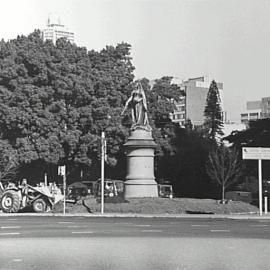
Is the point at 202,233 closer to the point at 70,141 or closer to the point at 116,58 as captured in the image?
the point at 70,141

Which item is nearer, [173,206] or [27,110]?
[173,206]

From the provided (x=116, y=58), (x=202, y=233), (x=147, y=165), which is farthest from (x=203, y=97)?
(x=202, y=233)

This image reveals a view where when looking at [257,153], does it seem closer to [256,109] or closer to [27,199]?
[27,199]

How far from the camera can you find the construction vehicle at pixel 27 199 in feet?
127

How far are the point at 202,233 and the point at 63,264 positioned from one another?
8.67 m

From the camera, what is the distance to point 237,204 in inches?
1505

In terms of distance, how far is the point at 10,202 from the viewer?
128ft

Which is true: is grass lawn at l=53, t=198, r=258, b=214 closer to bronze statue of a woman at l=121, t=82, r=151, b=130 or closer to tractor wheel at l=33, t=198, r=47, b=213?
tractor wheel at l=33, t=198, r=47, b=213

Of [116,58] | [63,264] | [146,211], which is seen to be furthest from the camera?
A: [116,58]

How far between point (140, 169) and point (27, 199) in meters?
6.65

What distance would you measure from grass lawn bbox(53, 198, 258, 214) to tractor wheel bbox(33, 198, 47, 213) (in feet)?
2.24

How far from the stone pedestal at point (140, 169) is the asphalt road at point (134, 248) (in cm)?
1537

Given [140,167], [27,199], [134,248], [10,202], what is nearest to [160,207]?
[140,167]

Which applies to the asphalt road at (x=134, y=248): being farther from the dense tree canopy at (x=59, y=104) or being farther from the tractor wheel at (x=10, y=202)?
the dense tree canopy at (x=59, y=104)
